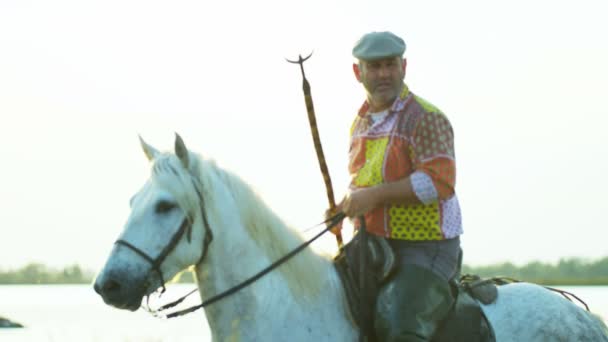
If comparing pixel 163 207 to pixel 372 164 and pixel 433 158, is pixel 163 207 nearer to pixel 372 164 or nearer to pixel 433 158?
pixel 372 164

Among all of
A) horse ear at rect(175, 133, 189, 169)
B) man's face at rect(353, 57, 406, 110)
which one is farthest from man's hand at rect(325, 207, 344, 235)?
horse ear at rect(175, 133, 189, 169)

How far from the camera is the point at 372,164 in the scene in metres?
6.36

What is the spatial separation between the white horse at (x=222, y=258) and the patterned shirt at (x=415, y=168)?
61 cm

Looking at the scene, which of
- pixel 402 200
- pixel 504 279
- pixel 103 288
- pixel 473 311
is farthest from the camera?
pixel 504 279

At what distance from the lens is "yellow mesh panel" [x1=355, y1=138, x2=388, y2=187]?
6.32m

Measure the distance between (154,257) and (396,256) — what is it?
1.61m

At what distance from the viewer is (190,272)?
20.9 feet

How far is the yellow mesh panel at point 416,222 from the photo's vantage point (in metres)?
6.27

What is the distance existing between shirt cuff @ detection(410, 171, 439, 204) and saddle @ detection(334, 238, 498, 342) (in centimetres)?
43

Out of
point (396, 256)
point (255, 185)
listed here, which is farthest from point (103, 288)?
point (396, 256)

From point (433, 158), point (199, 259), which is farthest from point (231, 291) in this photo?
point (433, 158)

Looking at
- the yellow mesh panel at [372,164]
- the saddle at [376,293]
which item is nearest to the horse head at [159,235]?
the saddle at [376,293]

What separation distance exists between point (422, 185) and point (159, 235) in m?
1.71

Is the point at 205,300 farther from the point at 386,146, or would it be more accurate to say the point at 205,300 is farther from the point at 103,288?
the point at 386,146
